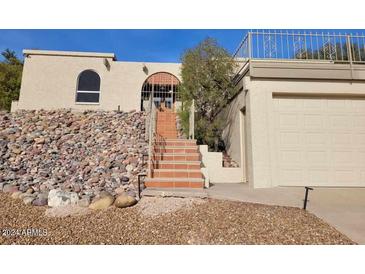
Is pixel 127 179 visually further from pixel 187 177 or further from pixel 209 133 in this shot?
pixel 209 133

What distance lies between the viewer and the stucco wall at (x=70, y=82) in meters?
14.2

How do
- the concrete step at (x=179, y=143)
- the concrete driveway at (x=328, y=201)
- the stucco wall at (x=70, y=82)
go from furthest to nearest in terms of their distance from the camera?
the stucco wall at (x=70, y=82) → the concrete step at (x=179, y=143) → the concrete driveway at (x=328, y=201)

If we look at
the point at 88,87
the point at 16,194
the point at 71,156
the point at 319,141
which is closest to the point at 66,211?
the point at 16,194

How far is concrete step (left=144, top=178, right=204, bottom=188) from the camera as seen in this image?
A: 550 cm

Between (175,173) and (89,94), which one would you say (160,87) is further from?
(175,173)

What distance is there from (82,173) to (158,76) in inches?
413

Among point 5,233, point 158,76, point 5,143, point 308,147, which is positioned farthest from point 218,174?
point 158,76

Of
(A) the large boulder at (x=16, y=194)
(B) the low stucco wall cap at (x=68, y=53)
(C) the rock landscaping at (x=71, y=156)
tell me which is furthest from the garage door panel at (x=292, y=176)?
(B) the low stucco wall cap at (x=68, y=53)

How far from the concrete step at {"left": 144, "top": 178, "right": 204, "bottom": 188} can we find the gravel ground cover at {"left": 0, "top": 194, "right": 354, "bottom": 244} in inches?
40.1

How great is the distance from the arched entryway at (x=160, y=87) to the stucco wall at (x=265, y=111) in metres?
9.03

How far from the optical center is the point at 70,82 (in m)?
14.4

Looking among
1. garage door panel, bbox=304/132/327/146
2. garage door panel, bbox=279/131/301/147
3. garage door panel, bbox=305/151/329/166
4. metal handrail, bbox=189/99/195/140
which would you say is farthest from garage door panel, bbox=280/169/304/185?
metal handrail, bbox=189/99/195/140

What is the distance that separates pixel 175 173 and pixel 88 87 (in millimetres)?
11459

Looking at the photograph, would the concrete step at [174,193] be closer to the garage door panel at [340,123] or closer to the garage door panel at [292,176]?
the garage door panel at [292,176]
